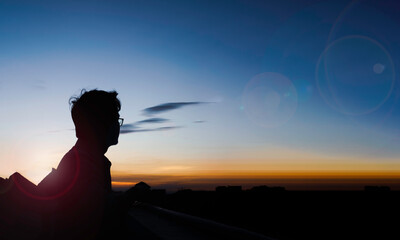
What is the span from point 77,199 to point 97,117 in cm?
55

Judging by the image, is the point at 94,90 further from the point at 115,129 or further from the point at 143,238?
the point at 143,238

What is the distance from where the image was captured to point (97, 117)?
2.10 meters

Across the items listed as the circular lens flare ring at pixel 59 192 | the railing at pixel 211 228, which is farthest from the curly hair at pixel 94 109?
the railing at pixel 211 228

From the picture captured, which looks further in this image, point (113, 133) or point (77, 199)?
point (113, 133)

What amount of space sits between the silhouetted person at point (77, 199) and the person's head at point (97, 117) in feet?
0.19

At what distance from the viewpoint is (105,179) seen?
1.87 m

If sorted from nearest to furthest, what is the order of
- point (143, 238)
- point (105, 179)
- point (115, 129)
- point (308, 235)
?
point (105, 179) < point (115, 129) < point (143, 238) < point (308, 235)

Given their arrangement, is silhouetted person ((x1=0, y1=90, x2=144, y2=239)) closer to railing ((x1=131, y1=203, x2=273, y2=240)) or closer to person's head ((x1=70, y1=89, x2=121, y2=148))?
person's head ((x1=70, y1=89, x2=121, y2=148))

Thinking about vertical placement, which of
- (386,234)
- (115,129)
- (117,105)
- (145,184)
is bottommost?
(386,234)

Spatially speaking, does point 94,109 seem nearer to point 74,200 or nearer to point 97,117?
point 97,117

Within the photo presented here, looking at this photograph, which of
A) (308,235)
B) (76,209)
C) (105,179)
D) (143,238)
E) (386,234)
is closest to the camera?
(76,209)

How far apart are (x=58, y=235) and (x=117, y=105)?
820mm

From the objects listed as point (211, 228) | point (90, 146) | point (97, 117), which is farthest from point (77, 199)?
point (211, 228)

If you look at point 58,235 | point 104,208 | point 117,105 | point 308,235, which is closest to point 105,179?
point 104,208
